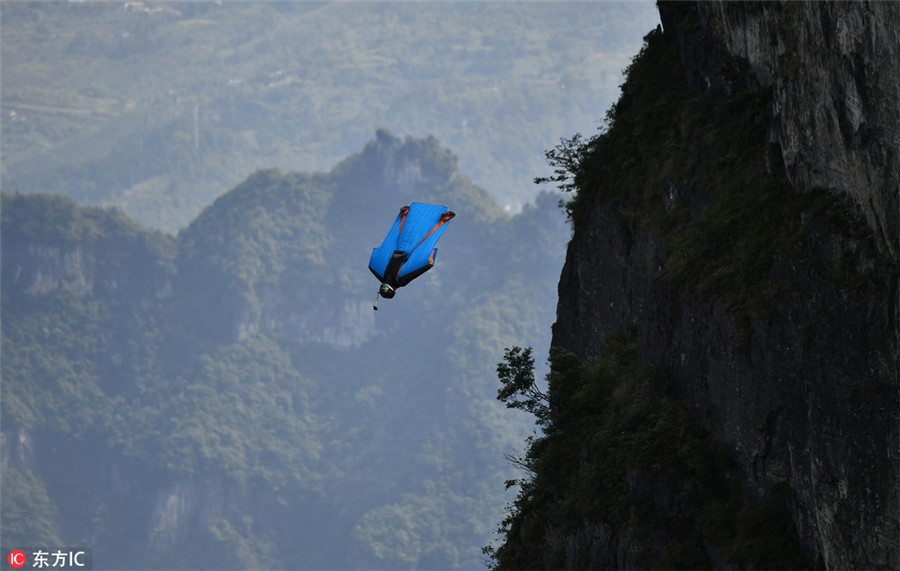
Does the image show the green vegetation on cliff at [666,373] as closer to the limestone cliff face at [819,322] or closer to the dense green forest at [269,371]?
the limestone cliff face at [819,322]

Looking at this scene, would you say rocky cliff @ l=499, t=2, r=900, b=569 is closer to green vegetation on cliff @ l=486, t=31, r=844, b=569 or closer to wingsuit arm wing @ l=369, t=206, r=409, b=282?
green vegetation on cliff @ l=486, t=31, r=844, b=569

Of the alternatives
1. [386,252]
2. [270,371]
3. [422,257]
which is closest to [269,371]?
[270,371]

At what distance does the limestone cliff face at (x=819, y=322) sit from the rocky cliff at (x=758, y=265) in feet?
0.10

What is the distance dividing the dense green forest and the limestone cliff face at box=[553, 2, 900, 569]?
4490 inches

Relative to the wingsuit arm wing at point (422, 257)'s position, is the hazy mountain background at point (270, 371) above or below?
above

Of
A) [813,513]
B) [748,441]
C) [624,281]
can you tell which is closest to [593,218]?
[624,281]

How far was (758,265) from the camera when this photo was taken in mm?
18250

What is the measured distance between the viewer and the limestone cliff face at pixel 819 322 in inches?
583

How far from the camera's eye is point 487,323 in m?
171

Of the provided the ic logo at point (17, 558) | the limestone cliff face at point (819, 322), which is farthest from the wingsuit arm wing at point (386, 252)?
the ic logo at point (17, 558)

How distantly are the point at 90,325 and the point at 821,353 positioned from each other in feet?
548

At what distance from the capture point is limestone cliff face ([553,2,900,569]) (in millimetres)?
14812

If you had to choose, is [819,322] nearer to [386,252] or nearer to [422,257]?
[422,257]

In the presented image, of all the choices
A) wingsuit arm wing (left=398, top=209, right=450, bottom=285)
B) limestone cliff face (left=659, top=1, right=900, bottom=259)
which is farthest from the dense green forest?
limestone cliff face (left=659, top=1, right=900, bottom=259)
